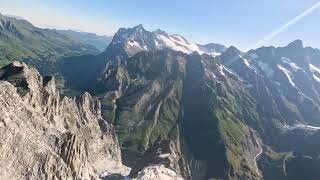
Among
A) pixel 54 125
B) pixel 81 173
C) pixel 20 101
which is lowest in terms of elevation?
pixel 81 173

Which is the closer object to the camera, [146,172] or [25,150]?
[25,150]

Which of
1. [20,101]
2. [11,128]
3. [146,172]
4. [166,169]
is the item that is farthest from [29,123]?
[166,169]

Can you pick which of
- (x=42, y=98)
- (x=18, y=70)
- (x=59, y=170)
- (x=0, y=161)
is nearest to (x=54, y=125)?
(x=42, y=98)

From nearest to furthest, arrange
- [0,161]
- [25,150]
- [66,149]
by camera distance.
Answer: [0,161] → [25,150] → [66,149]

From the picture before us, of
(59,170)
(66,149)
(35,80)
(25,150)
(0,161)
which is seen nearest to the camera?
(0,161)

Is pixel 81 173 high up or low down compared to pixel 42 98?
down

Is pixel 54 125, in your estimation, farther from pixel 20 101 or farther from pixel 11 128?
pixel 11 128

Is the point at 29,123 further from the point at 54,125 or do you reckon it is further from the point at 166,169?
the point at 166,169

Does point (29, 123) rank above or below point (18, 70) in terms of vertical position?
below

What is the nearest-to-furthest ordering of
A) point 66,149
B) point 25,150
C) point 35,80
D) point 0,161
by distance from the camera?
point 0,161 → point 25,150 → point 66,149 → point 35,80
